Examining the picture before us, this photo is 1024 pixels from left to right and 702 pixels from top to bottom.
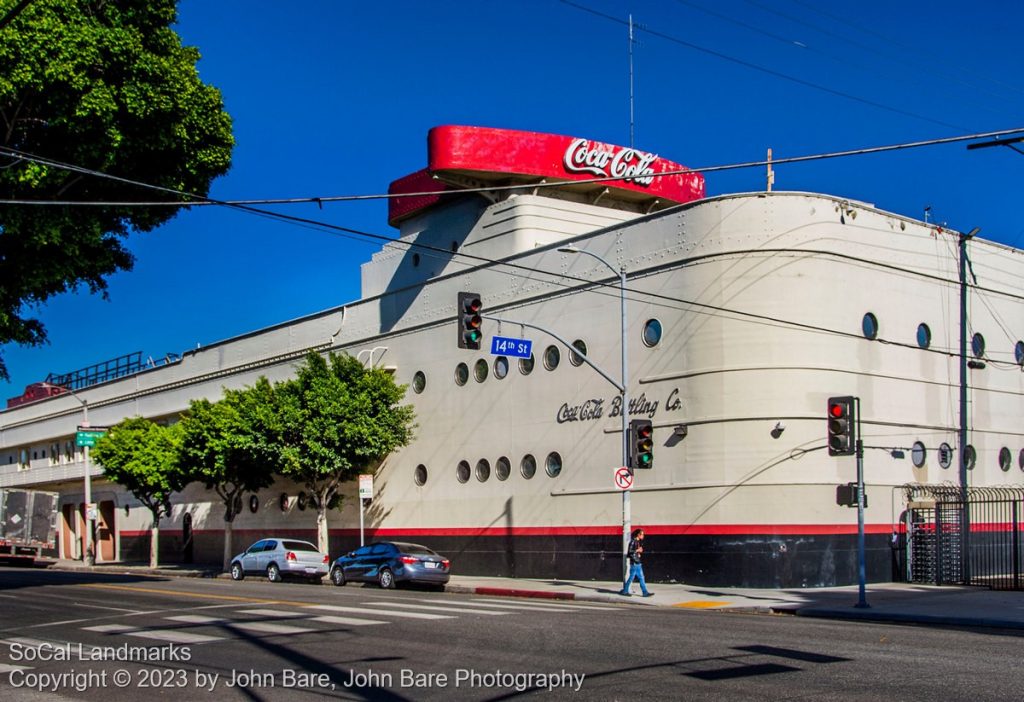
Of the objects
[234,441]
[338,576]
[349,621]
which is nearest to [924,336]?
[338,576]

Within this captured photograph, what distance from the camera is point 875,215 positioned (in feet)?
100

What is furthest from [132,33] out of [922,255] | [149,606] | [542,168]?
[922,255]

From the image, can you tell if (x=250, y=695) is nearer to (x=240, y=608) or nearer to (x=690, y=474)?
(x=240, y=608)

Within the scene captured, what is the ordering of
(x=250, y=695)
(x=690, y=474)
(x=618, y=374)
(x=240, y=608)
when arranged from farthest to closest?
1. (x=618, y=374)
2. (x=690, y=474)
3. (x=240, y=608)
4. (x=250, y=695)

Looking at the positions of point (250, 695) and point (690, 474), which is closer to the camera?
point (250, 695)

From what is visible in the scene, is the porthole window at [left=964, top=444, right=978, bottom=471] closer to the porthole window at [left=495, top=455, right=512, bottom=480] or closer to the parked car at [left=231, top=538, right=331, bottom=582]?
the porthole window at [left=495, top=455, right=512, bottom=480]

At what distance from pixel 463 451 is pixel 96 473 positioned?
104 ft

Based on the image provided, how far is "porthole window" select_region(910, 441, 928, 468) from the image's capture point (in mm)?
30641

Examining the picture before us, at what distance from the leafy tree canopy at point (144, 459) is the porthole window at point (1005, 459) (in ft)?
99.4

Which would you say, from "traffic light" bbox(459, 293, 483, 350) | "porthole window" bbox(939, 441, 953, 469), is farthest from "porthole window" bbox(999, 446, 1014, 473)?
"traffic light" bbox(459, 293, 483, 350)

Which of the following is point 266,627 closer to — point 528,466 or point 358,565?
point 358,565

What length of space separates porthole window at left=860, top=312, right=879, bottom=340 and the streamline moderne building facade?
0.06 meters

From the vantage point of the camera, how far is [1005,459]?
33.7 meters

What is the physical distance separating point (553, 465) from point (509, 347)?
279 inches
